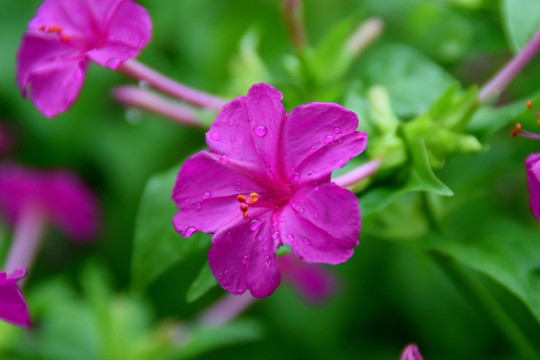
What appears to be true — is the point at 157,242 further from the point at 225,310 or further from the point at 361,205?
the point at 225,310

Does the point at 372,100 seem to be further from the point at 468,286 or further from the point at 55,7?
the point at 55,7

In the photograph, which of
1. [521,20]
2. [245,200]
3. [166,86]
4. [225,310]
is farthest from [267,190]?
[225,310]

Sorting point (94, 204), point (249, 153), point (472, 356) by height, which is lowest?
point (472, 356)

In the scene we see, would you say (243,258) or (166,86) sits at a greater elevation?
(166,86)

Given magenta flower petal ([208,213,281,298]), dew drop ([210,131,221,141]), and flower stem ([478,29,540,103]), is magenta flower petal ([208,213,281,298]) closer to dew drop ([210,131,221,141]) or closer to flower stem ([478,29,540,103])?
dew drop ([210,131,221,141])

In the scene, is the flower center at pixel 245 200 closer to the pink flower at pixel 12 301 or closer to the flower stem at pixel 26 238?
the pink flower at pixel 12 301

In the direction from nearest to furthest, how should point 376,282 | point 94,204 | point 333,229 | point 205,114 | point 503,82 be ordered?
point 333,229
point 503,82
point 205,114
point 376,282
point 94,204

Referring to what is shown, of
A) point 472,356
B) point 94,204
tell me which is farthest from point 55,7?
point 472,356
